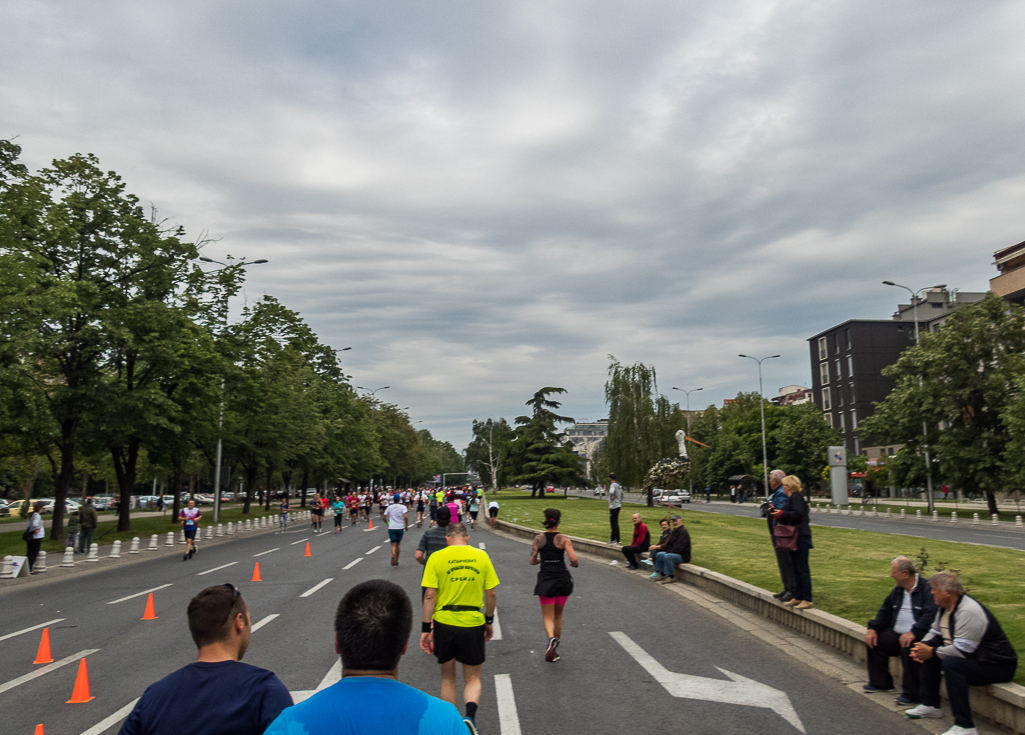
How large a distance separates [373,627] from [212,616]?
3.21ft

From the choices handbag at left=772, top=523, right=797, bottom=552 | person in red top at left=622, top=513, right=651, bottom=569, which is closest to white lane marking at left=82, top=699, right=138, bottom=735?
handbag at left=772, top=523, right=797, bottom=552

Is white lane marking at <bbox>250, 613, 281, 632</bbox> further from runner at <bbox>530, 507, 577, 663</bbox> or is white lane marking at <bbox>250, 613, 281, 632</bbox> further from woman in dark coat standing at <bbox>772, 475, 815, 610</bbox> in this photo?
woman in dark coat standing at <bbox>772, 475, 815, 610</bbox>

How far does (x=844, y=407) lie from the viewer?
8894 cm

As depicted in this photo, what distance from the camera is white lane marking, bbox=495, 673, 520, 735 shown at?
21.2 feet

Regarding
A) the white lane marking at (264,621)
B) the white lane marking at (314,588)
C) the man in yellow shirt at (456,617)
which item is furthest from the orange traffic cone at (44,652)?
the man in yellow shirt at (456,617)

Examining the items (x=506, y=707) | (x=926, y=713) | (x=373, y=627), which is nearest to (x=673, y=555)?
(x=926, y=713)

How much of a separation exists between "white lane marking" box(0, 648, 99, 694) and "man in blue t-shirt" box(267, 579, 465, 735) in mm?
7756

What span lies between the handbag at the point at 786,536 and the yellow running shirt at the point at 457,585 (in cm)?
569

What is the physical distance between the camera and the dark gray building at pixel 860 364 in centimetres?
8594

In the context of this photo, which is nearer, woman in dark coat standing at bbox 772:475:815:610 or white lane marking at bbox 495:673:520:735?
white lane marking at bbox 495:673:520:735

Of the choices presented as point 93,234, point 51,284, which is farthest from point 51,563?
point 93,234

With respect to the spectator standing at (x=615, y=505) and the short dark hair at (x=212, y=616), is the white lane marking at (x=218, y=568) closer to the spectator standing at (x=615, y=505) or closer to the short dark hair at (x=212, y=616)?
the spectator standing at (x=615, y=505)

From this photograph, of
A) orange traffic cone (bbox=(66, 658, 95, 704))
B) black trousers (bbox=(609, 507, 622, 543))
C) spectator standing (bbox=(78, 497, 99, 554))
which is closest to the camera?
orange traffic cone (bbox=(66, 658, 95, 704))

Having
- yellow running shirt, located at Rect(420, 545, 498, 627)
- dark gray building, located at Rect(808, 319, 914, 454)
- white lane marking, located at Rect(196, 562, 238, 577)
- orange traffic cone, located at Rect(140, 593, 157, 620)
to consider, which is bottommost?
white lane marking, located at Rect(196, 562, 238, 577)
